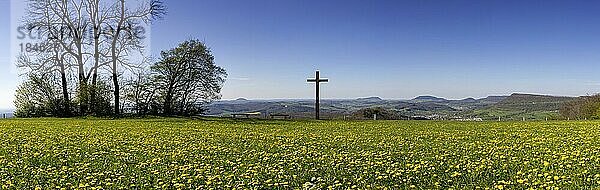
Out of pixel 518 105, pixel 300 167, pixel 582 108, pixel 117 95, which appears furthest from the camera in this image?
pixel 518 105

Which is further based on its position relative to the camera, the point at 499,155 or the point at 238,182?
the point at 499,155

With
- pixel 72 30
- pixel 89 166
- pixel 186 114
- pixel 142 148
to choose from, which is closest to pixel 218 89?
pixel 186 114

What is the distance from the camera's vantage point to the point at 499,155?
1088 cm

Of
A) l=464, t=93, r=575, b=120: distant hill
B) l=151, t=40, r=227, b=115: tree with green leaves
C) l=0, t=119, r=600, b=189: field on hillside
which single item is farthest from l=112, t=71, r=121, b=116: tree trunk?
l=464, t=93, r=575, b=120: distant hill

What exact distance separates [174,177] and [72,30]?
36.5m

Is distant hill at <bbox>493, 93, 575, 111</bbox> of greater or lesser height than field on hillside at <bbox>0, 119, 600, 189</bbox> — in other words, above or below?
above

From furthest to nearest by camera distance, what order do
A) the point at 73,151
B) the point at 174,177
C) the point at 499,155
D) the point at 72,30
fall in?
the point at 72,30 → the point at 73,151 → the point at 499,155 → the point at 174,177

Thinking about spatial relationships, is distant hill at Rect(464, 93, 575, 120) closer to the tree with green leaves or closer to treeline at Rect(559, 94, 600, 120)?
treeline at Rect(559, 94, 600, 120)

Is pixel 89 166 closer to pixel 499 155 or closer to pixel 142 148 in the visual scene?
pixel 142 148

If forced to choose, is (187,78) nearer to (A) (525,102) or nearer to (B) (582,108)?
(B) (582,108)

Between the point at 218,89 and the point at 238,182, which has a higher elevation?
the point at 218,89

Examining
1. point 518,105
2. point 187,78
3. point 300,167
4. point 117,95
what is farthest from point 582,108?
point 300,167

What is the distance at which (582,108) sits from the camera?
189 feet

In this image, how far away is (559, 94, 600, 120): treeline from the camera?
54250 mm
